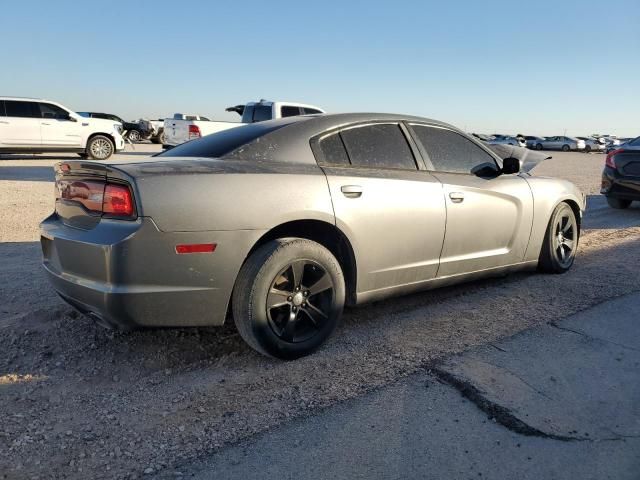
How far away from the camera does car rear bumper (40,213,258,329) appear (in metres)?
2.79

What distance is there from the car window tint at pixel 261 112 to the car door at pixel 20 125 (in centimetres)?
619

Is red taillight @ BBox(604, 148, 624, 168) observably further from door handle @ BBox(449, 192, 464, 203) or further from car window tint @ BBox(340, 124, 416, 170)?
car window tint @ BBox(340, 124, 416, 170)

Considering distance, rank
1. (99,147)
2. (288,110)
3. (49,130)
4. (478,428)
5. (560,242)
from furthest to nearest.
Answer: (99,147)
(49,130)
(288,110)
(560,242)
(478,428)

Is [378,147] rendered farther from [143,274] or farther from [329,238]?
[143,274]

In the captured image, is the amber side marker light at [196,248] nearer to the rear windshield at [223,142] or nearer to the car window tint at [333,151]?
the rear windshield at [223,142]

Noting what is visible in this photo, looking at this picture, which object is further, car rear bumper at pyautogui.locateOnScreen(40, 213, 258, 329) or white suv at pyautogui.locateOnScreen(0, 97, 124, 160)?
white suv at pyautogui.locateOnScreen(0, 97, 124, 160)

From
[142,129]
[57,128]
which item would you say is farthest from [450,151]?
[142,129]

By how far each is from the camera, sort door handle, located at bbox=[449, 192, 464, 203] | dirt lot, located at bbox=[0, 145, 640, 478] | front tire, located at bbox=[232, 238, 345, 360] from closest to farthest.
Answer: dirt lot, located at bbox=[0, 145, 640, 478], front tire, located at bbox=[232, 238, 345, 360], door handle, located at bbox=[449, 192, 464, 203]

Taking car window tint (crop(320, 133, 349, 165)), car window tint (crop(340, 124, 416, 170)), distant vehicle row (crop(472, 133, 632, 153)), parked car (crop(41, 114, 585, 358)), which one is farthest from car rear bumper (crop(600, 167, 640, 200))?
distant vehicle row (crop(472, 133, 632, 153))

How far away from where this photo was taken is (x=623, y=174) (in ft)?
30.3

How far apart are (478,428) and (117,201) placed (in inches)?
84.8

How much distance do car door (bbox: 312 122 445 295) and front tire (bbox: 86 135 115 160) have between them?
1407 centimetres

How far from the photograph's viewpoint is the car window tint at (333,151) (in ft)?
11.7

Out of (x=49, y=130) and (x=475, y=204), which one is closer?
(x=475, y=204)
